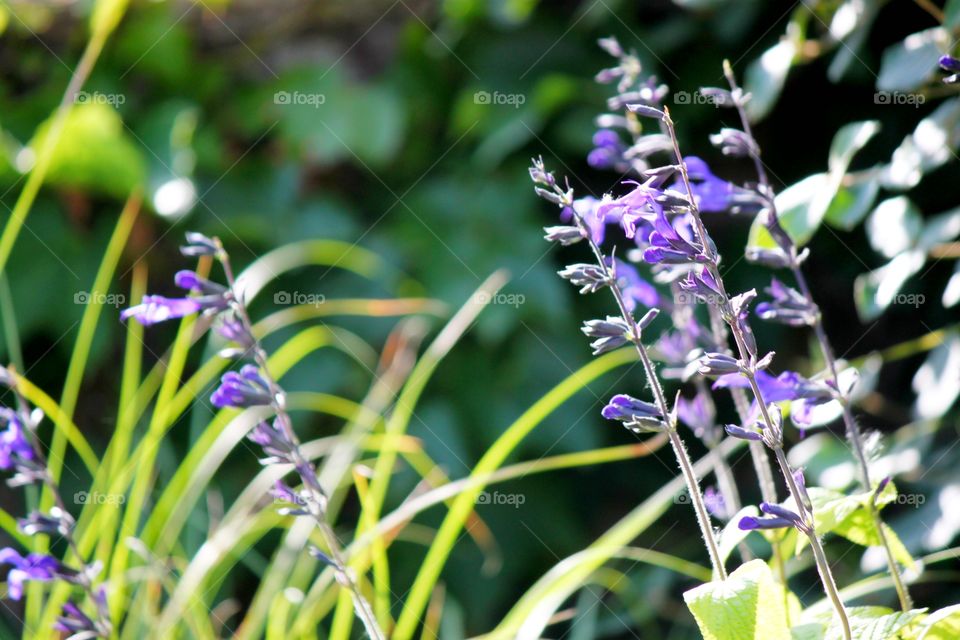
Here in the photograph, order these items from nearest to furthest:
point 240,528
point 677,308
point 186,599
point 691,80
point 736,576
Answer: point 736,576, point 677,308, point 186,599, point 240,528, point 691,80

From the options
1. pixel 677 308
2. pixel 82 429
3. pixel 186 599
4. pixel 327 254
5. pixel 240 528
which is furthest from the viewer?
pixel 82 429

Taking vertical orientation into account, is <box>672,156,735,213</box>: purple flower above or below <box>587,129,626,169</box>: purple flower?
below

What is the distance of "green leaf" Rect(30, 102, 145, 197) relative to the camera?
255 centimetres

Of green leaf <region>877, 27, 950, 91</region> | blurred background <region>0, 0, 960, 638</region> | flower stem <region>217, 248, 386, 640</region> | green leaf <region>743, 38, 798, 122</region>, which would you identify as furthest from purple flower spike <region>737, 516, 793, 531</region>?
blurred background <region>0, 0, 960, 638</region>

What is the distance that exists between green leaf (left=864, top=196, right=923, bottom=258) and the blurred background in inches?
33.6

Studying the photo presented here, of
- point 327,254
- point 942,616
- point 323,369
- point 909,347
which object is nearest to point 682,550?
point 909,347

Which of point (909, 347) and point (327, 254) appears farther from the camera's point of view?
point (327, 254)

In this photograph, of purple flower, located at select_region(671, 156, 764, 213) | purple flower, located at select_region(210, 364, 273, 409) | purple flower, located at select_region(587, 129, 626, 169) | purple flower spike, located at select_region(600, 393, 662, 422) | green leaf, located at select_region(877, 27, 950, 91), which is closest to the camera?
purple flower spike, located at select_region(600, 393, 662, 422)

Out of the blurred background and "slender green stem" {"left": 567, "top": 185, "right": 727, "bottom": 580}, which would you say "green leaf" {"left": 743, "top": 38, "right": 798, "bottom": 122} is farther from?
"slender green stem" {"left": 567, "top": 185, "right": 727, "bottom": 580}

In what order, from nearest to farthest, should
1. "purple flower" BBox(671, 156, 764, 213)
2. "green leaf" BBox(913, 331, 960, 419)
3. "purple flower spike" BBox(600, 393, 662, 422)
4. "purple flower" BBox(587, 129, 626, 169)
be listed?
1. "purple flower spike" BBox(600, 393, 662, 422)
2. "purple flower" BBox(671, 156, 764, 213)
3. "purple flower" BBox(587, 129, 626, 169)
4. "green leaf" BBox(913, 331, 960, 419)

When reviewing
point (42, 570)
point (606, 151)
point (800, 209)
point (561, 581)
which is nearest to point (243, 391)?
point (42, 570)

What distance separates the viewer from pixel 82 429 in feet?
9.83

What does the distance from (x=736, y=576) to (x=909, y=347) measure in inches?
57.1

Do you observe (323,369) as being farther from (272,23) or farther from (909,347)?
(909,347)
